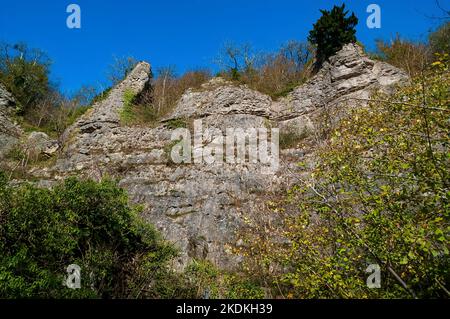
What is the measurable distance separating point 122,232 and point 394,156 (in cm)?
722

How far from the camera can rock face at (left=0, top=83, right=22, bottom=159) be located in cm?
1980

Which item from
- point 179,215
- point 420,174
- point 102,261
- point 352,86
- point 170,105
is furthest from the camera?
point 170,105

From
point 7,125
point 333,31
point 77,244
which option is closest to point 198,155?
point 77,244

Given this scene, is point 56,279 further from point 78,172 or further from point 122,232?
point 78,172

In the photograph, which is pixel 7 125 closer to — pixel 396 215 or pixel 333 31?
pixel 333 31

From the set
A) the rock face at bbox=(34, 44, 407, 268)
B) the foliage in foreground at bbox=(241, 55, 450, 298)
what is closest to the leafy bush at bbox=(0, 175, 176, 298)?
the rock face at bbox=(34, 44, 407, 268)

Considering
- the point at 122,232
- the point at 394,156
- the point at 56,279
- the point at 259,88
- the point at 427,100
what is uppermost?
the point at 259,88

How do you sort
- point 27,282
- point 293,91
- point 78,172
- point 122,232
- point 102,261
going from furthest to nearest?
point 293,91, point 78,172, point 122,232, point 102,261, point 27,282

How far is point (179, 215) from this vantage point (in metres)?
13.6

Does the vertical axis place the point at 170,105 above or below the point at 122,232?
above

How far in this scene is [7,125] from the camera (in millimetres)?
21125

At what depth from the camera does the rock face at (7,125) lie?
65.0 ft

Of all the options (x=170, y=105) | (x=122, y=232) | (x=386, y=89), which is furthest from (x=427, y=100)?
(x=170, y=105)

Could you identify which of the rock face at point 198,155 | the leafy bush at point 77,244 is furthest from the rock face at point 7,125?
the leafy bush at point 77,244
